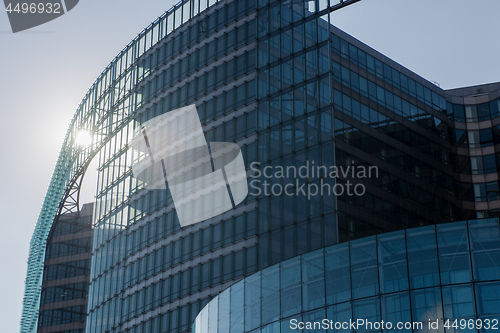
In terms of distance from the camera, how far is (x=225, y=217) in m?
64.5

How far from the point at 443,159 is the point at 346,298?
4591 cm

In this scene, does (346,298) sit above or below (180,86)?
below

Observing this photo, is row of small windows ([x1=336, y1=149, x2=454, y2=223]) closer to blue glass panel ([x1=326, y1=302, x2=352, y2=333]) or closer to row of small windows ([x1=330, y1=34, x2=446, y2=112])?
row of small windows ([x1=330, y1=34, x2=446, y2=112])

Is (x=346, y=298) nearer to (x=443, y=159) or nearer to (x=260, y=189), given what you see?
(x=260, y=189)

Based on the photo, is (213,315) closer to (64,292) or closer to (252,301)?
(252,301)

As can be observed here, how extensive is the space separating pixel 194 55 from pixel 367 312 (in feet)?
137

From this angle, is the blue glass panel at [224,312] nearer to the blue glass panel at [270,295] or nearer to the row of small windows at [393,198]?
the blue glass panel at [270,295]

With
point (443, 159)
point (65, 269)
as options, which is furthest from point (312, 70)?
point (65, 269)

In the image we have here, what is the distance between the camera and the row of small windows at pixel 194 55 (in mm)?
69688

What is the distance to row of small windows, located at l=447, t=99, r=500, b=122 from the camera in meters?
87.8

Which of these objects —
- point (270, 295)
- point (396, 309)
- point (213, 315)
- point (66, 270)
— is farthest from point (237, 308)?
point (66, 270)

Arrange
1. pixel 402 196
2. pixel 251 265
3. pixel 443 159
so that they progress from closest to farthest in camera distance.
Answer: pixel 251 265 < pixel 402 196 < pixel 443 159

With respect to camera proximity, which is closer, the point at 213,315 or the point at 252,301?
the point at 252,301

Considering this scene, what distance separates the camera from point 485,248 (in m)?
37.0
